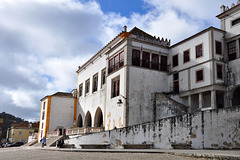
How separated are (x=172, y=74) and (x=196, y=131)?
12.2 meters

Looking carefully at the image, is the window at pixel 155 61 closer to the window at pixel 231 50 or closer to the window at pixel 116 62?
the window at pixel 116 62

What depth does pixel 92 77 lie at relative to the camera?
32.1m

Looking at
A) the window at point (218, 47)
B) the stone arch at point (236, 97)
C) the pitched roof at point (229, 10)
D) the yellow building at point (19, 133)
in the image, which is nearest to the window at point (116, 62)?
the window at point (218, 47)

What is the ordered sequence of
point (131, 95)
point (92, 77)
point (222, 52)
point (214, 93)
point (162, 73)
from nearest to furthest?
1. point (214, 93)
2. point (222, 52)
3. point (131, 95)
4. point (162, 73)
5. point (92, 77)

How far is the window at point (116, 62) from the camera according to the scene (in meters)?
23.2

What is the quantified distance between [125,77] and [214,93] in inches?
269

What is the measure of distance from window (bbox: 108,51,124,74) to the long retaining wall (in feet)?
28.5

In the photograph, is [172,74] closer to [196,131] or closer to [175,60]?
[175,60]

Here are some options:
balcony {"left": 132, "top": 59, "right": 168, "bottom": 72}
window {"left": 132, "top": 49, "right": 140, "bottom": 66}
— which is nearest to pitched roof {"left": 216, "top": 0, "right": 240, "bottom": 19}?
balcony {"left": 132, "top": 59, "right": 168, "bottom": 72}

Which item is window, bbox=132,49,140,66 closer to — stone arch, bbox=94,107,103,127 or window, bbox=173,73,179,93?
window, bbox=173,73,179,93

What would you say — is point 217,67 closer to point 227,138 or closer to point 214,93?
point 214,93

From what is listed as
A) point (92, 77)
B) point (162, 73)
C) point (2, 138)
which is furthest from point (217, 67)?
point (2, 138)

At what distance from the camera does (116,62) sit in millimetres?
24156

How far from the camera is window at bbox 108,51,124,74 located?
76.0 feet
